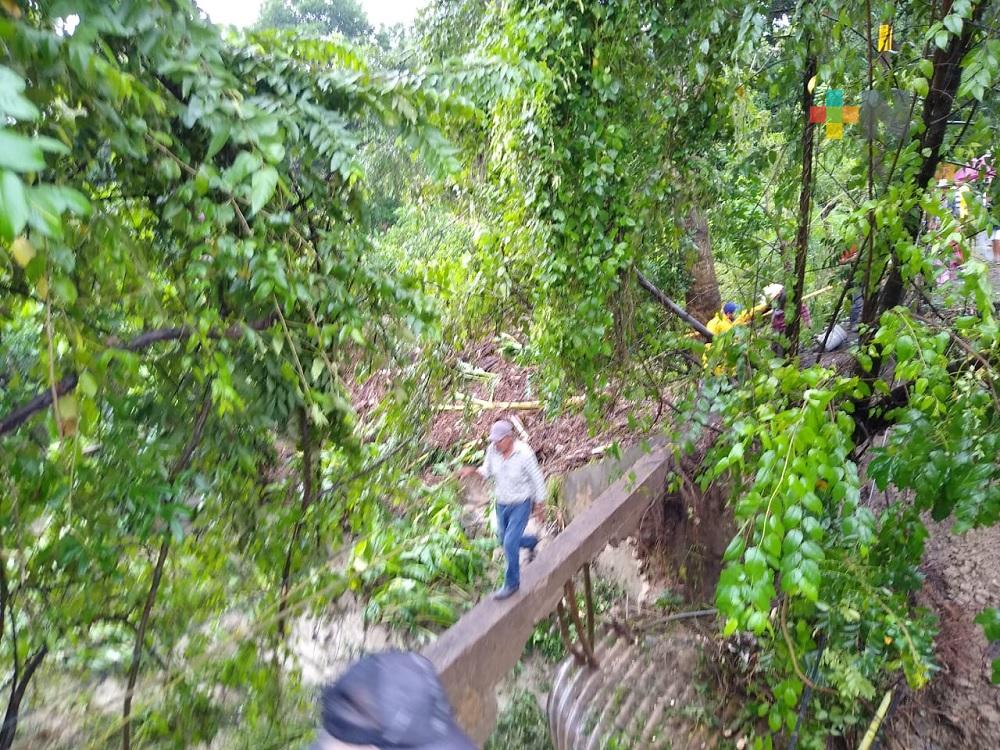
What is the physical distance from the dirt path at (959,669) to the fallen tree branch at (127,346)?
15.0ft

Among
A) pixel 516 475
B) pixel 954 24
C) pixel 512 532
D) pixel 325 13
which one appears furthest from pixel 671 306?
pixel 325 13

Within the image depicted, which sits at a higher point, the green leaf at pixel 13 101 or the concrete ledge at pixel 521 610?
the green leaf at pixel 13 101

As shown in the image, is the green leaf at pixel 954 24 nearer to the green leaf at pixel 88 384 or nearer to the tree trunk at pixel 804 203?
the tree trunk at pixel 804 203

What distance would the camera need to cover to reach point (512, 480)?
3.86m

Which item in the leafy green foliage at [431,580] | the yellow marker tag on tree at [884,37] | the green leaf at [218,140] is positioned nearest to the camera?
the green leaf at [218,140]

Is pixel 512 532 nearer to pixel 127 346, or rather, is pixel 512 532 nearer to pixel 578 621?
pixel 578 621

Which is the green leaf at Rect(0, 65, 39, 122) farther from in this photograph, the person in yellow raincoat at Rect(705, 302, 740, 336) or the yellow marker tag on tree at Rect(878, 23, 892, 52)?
the person in yellow raincoat at Rect(705, 302, 740, 336)

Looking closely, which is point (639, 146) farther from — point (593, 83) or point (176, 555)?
point (176, 555)

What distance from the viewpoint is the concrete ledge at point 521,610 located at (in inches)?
130

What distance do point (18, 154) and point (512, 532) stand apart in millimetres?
3417

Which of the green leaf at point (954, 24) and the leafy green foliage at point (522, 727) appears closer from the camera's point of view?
the green leaf at point (954, 24)

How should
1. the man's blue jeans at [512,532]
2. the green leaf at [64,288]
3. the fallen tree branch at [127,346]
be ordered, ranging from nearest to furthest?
the green leaf at [64,288] < the fallen tree branch at [127,346] < the man's blue jeans at [512,532]

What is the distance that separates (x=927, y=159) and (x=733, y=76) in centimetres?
159

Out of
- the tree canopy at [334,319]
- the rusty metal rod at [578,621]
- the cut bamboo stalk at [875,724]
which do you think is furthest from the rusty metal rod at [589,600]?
the cut bamboo stalk at [875,724]
